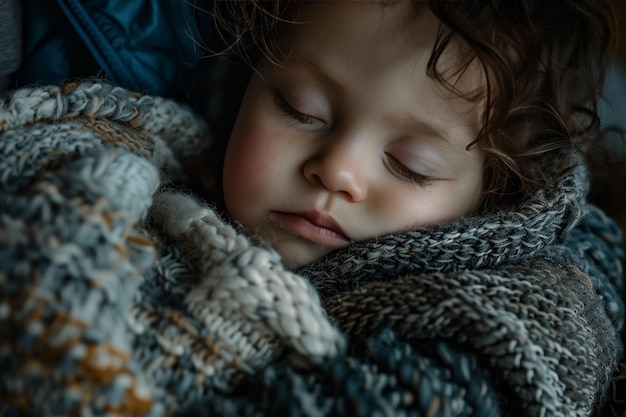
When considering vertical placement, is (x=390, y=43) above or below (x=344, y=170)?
above

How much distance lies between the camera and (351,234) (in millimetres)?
832

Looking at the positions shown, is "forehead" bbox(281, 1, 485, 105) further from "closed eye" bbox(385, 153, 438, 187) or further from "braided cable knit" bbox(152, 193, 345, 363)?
"braided cable knit" bbox(152, 193, 345, 363)

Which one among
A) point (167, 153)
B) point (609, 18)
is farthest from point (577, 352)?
point (167, 153)

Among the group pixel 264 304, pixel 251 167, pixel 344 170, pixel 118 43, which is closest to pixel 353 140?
pixel 344 170

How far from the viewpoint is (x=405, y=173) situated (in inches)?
32.6

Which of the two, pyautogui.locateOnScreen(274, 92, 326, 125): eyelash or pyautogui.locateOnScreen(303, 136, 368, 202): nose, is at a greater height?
pyautogui.locateOnScreen(274, 92, 326, 125): eyelash

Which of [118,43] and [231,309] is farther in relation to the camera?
[118,43]

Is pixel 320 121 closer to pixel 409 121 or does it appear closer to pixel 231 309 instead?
pixel 409 121

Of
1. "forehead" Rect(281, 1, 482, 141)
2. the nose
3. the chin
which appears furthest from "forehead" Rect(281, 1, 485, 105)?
the chin

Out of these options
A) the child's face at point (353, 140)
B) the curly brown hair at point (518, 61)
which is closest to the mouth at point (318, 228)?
the child's face at point (353, 140)

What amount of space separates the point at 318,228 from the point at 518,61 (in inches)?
13.2

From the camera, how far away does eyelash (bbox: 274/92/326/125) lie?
2.78ft

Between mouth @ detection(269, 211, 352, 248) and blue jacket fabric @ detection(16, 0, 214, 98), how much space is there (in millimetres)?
316

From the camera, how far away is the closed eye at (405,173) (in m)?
0.82
